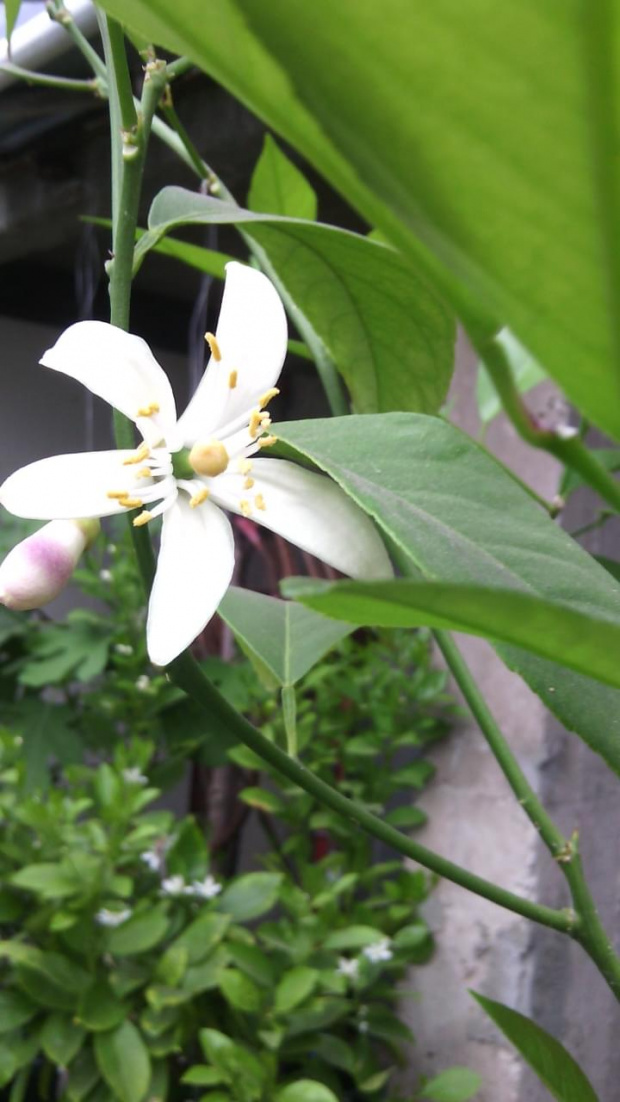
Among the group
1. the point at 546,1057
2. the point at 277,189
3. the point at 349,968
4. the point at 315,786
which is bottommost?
the point at 349,968

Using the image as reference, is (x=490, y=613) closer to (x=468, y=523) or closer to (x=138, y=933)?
(x=468, y=523)

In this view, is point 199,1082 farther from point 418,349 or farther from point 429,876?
point 418,349

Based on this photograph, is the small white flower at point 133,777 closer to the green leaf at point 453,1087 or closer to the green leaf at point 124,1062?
the green leaf at point 124,1062

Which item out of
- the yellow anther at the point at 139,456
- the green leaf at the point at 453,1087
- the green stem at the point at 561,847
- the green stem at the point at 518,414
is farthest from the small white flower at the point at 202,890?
the green stem at the point at 518,414

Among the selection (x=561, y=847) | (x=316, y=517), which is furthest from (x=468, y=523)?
(x=561, y=847)

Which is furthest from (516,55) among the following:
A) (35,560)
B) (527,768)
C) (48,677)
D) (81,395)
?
(81,395)
